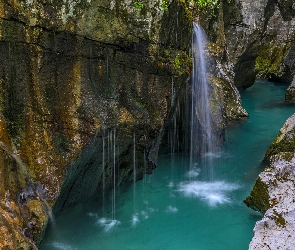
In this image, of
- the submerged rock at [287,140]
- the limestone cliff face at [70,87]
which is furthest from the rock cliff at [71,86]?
the submerged rock at [287,140]

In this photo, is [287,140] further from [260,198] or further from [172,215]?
[172,215]

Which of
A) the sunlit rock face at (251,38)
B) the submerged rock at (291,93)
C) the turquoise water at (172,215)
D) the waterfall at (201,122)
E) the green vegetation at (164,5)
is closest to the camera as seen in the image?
the green vegetation at (164,5)

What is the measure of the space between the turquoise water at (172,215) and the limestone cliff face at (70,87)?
123 centimetres

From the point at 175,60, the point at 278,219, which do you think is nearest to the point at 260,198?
the point at 278,219

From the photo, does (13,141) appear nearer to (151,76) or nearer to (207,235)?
(151,76)

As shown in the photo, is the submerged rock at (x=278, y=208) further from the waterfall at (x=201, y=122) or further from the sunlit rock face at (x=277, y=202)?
the waterfall at (x=201, y=122)

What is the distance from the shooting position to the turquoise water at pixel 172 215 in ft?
27.2

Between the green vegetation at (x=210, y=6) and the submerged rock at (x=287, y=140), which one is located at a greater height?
the green vegetation at (x=210, y=6)

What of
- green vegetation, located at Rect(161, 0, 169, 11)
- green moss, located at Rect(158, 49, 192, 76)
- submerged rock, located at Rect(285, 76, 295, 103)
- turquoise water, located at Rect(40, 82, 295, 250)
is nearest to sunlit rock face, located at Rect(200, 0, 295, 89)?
submerged rock, located at Rect(285, 76, 295, 103)

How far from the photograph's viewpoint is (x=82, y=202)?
9.35 metres

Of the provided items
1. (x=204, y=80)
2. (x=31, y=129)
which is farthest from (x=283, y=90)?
(x=31, y=129)

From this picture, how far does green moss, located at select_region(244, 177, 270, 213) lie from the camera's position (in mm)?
8438

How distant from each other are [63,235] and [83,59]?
376 centimetres

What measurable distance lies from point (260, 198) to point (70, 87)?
477 centimetres
